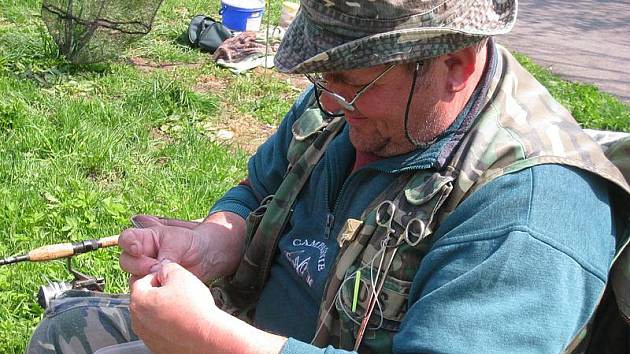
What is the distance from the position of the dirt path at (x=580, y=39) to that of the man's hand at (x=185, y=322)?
5.55m

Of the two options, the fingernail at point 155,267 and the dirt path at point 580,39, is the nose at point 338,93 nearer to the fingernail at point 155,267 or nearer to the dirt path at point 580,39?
the fingernail at point 155,267

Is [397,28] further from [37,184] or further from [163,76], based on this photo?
[163,76]

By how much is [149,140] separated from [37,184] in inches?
33.0

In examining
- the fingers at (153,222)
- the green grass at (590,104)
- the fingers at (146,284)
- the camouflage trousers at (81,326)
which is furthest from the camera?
the green grass at (590,104)

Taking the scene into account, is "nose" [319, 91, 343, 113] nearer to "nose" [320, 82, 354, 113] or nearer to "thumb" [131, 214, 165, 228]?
"nose" [320, 82, 354, 113]

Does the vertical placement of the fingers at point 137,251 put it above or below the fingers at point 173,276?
below

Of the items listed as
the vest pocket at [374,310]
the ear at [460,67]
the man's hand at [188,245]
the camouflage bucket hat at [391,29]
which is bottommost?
the man's hand at [188,245]

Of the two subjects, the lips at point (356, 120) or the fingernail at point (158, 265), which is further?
the fingernail at point (158, 265)

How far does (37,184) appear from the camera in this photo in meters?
4.14

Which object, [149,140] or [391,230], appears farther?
[149,140]

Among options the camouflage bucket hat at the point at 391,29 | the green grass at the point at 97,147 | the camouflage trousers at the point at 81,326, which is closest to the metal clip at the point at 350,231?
the camouflage bucket hat at the point at 391,29

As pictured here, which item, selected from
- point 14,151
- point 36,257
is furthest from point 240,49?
point 36,257

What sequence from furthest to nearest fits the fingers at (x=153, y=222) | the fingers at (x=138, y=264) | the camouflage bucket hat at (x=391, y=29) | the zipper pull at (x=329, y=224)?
1. the fingers at (x=153, y=222)
2. the fingers at (x=138, y=264)
3. the zipper pull at (x=329, y=224)
4. the camouflage bucket hat at (x=391, y=29)

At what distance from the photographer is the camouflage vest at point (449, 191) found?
174 centimetres
